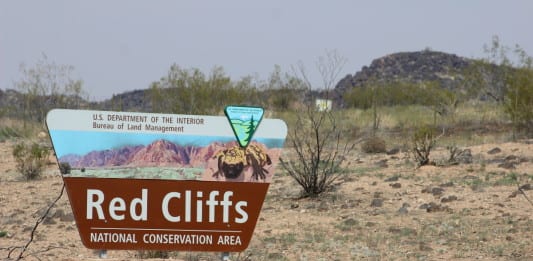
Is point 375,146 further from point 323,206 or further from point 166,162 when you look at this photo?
point 166,162

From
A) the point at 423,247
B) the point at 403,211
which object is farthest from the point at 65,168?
the point at 403,211

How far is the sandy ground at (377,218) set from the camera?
9.31 meters

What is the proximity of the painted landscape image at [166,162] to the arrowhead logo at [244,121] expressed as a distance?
0.21 ft

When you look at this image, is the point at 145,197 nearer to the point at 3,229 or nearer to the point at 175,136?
the point at 175,136

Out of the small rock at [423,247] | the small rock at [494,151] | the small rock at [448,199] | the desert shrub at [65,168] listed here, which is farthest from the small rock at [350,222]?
the small rock at [494,151]

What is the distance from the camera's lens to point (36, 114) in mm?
34750

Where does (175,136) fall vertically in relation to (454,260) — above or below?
above

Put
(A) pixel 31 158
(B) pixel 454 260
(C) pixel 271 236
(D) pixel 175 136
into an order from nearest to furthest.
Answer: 1. (D) pixel 175 136
2. (B) pixel 454 260
3. (C) pixel 271 236
4. (A) pixel 31 158

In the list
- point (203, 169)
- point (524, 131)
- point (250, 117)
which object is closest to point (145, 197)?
point (203, 169)

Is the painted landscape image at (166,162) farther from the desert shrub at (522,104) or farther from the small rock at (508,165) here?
the desert shrub at (522,104)

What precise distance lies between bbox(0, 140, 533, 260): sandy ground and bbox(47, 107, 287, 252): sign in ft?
6.74

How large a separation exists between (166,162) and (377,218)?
6.27m

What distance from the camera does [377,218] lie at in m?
11.5

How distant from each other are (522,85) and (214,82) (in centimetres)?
1289
